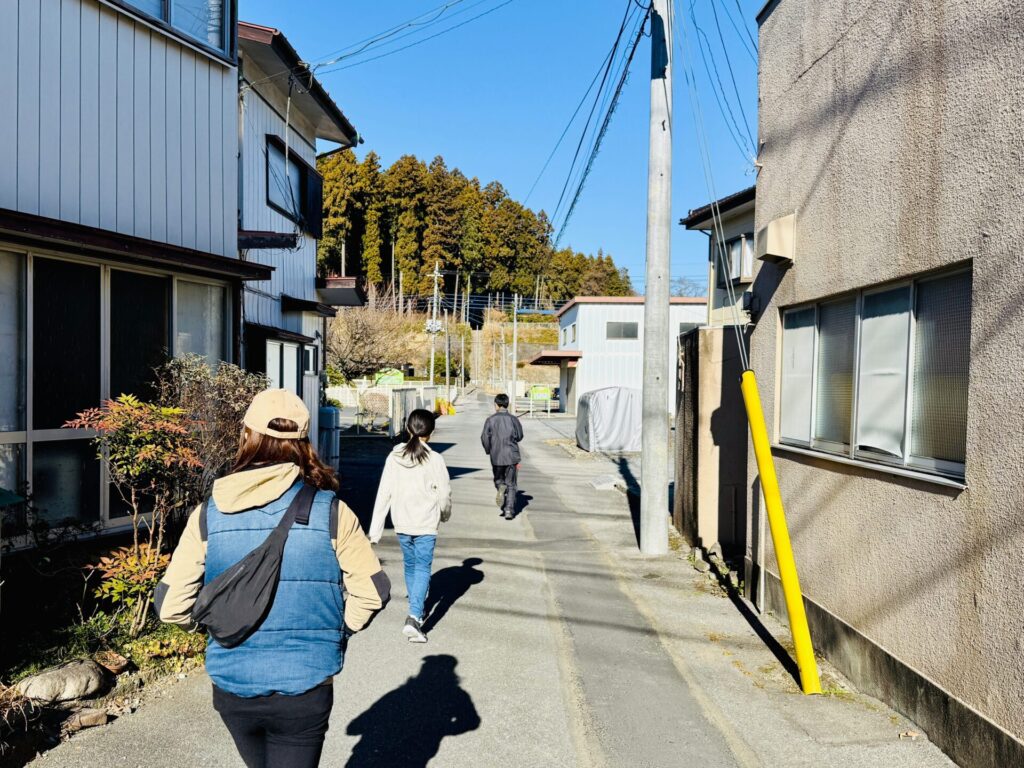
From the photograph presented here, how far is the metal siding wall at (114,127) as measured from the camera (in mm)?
5812

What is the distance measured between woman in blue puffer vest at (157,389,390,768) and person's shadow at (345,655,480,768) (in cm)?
159

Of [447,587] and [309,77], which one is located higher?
[309,77]

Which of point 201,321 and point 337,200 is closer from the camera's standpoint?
point 201,321

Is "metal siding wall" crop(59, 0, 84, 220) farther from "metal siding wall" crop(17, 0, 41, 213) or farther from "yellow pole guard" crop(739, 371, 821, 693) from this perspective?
"yellow pole guard" crop(739, 371, 821, 693)

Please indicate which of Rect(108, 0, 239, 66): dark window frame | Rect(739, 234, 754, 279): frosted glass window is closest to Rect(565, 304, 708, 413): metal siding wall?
Rect(739, 234, 754, 279): frosted glass window

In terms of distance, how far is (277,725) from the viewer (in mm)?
2518

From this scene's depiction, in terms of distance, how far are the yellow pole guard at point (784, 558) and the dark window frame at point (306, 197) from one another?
864 centimetres

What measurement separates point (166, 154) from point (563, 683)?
19.2 ft

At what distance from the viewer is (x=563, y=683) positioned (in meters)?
5.16

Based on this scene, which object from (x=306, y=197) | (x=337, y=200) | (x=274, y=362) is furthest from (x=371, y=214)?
(x=274, y=362)

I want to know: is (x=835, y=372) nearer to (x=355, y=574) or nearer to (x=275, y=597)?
Result: (x=355, y=574)

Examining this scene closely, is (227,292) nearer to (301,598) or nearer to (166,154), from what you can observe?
(166,154)

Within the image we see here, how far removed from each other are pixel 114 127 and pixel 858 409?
638 cm

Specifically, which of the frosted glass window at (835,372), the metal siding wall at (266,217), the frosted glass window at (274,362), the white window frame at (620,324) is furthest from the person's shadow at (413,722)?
the white window frame at (620,324)
